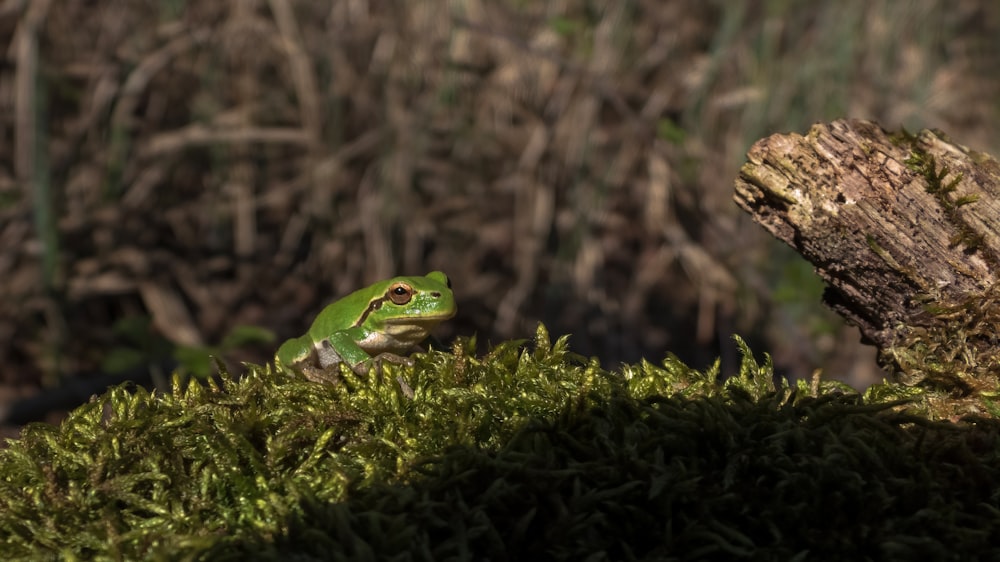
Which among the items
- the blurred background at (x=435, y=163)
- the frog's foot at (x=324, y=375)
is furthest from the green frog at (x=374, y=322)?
the blurred background at (x=435, y=163)

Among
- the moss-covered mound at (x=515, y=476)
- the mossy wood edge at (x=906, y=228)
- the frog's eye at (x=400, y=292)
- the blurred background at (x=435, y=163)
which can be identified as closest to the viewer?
the moss-covered mound at (x=515, y=476)

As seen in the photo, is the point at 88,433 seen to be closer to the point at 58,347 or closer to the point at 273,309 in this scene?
the point at 58,347

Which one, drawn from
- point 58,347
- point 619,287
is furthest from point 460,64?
point 58,347

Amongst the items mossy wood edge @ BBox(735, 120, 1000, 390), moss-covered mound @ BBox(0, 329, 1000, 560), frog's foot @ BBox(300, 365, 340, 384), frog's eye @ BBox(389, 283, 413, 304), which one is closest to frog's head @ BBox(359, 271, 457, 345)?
frog's eye @ BBox(389, 283, 413, 304)

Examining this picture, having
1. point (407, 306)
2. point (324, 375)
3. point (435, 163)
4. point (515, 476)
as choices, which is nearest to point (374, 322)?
point (407, 306)

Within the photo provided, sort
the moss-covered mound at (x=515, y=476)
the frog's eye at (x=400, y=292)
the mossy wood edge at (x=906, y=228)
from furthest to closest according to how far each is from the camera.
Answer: the frog's eye at (x=400, y=292) → the mossy wood edge at (x=906, y=228) → the moss-covered mound at (x=515, y=476)

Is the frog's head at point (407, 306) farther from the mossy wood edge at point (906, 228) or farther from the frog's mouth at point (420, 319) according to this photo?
the mossy wood edge at point (906, 228)

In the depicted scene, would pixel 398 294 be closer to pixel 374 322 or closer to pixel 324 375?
pixel 374 322
